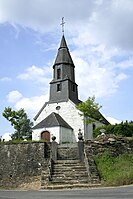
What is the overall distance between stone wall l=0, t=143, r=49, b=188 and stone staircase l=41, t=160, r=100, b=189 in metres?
2.23

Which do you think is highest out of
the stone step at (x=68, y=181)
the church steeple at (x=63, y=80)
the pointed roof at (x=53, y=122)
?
the church steeple at (x=63, y=80)

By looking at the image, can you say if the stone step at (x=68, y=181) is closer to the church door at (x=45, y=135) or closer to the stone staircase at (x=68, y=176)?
the stone staircase at (x=68, y=176)

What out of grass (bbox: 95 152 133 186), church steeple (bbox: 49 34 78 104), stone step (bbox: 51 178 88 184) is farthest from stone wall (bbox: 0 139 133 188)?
church steeple (bbox: 49 34 78 104)

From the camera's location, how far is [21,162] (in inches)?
854

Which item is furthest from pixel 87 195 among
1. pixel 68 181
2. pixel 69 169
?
pixel 69 169

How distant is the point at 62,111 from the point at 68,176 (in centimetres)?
2601

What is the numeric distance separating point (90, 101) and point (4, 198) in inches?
1066

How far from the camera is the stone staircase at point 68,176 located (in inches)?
627

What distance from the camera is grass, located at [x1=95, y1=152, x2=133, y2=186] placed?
50.8 feet

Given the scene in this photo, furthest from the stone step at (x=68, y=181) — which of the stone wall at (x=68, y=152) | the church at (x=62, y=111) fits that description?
the church at (x=62, y=111)

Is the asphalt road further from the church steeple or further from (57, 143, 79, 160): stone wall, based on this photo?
the church steeple

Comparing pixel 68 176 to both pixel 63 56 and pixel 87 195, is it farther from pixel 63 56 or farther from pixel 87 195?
pixel 63 56

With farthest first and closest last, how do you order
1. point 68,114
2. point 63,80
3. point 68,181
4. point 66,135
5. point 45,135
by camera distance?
point 63,80 → point 68,114 → point 66,135 → point 45,135 → point 68,181

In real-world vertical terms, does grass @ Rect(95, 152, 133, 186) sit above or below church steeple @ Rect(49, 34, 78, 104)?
below
